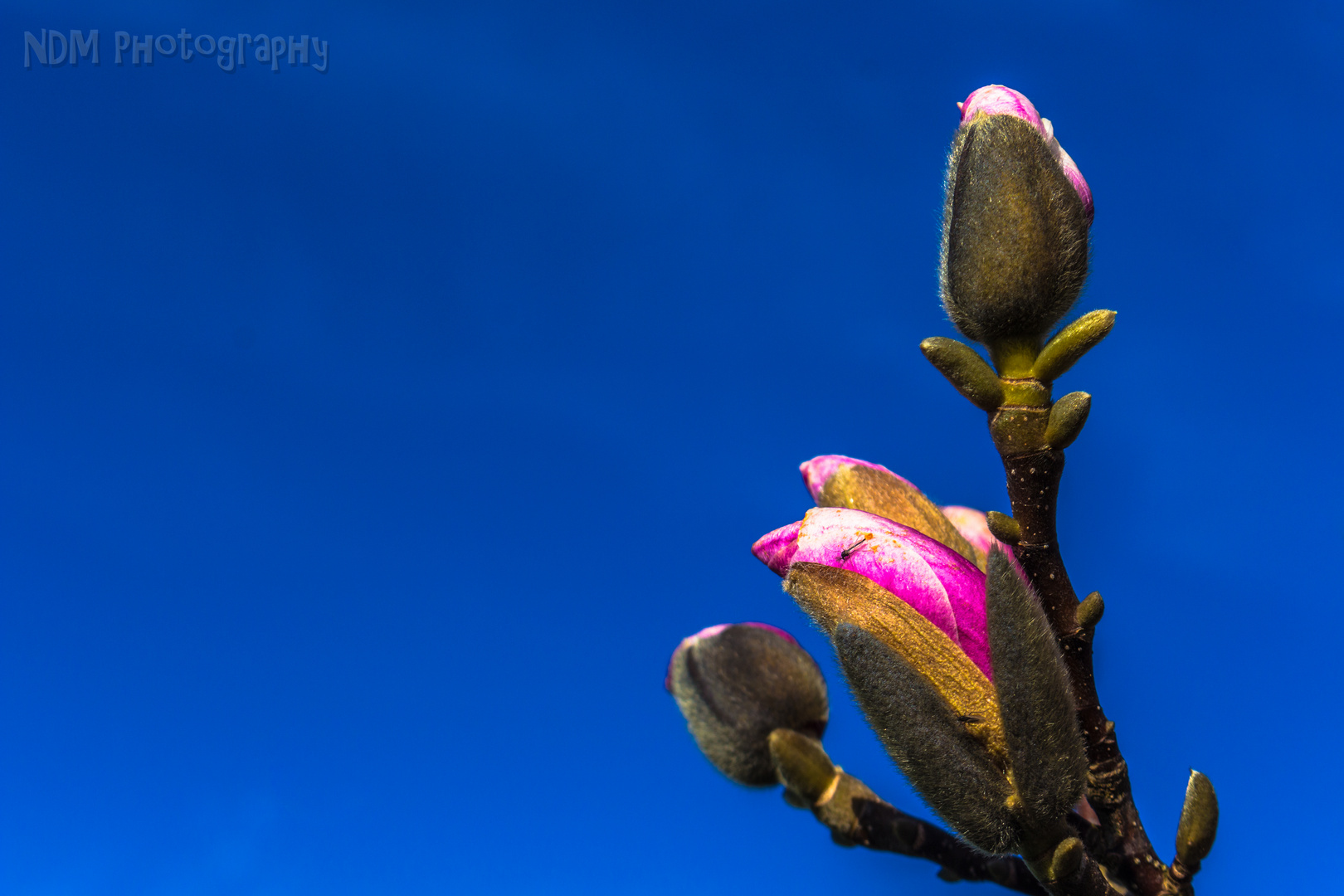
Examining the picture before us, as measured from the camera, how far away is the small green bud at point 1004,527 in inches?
32.6

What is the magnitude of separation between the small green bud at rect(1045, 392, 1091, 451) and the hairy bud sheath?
2.7 inches

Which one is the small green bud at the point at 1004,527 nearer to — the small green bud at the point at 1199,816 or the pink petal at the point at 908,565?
the pink petal at the point at 908,565

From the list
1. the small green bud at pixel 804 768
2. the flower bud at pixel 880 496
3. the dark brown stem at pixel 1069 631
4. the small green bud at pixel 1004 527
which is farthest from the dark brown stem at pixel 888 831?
the small green bud at pixel 1004 527

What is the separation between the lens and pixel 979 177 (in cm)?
84

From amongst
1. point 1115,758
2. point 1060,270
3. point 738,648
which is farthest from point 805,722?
point 1060,270

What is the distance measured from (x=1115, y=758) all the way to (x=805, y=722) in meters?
0.62

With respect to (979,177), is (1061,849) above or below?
below

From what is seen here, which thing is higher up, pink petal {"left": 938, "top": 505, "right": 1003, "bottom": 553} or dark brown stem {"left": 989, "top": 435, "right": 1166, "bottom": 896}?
pink petal {"left": 938, "top": 505, "right": 1003, "bottom": 553}

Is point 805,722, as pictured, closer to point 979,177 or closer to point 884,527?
point 884,527

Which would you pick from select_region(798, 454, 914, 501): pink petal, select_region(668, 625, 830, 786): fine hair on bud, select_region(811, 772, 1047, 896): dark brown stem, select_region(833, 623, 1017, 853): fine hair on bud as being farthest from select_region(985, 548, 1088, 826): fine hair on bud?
select_region(668, 625, 830, 786): fine hair on bud

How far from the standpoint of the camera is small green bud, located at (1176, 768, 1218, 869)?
0.87 meters

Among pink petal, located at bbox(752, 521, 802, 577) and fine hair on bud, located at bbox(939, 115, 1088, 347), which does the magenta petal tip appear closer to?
fine hair on bud, located at bbox(939, 115, 1088, 347)

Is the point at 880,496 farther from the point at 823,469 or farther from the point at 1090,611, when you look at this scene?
the point at 1090,611

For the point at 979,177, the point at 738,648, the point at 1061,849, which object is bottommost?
the point at 1061,849
